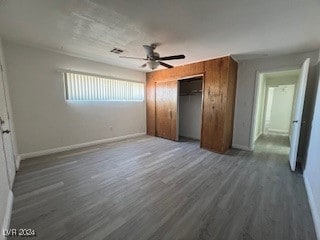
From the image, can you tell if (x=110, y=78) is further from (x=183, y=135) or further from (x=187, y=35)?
(x=183, y=135)

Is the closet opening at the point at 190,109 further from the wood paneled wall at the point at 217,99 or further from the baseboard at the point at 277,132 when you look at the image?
the baseboard at the point at 277,132

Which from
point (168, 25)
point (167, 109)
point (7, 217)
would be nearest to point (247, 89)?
point (167, 109)

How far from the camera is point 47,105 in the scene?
Answer: 360 centimetres

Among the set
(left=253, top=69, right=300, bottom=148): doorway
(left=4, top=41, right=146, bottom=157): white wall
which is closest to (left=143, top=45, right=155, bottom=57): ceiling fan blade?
(left=4, top=41, right=146, bottom=157): white wall

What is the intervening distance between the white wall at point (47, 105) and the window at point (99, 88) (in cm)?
15

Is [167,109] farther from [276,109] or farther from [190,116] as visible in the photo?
[276,109]

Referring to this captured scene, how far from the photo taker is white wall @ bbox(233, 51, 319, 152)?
3.61m

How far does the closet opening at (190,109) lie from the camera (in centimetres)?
521

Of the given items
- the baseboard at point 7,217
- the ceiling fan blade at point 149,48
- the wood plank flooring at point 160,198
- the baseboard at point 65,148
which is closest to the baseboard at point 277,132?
the wood plank flooring at point 160,198

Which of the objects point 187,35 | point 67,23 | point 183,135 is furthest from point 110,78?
point 183,135

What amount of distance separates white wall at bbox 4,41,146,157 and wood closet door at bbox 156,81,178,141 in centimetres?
165

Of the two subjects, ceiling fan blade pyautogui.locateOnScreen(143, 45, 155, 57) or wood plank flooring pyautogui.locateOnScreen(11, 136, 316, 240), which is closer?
wood plank flooring pyautogui.locateOnScreen(11, 136, 316, 240)

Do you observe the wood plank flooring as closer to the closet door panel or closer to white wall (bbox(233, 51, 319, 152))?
the closet door panel

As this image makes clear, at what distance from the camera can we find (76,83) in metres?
4.00
